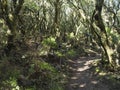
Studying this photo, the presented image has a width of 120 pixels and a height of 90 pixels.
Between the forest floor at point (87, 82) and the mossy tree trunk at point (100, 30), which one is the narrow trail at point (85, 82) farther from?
the mossy tree trunk at point (100, 30)

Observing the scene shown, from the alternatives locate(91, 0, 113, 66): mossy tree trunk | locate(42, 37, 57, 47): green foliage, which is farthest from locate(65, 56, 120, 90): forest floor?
locate(42, 37, 57, 47): green foliage

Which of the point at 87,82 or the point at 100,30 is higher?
the point at 100,30

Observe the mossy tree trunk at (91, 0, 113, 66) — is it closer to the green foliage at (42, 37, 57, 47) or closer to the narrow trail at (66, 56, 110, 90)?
the narrow trail at (66, 56, 110, 90)

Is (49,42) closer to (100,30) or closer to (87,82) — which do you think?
(100,30)

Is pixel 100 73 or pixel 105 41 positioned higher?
pixel 105 41

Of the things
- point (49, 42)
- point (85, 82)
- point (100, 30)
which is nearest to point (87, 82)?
point (85, 82)

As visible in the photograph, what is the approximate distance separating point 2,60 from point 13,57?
5.13ft

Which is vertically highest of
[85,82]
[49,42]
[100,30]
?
[100,30]

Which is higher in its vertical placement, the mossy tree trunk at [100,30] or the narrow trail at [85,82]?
the mossy tree trunk at [100,30]

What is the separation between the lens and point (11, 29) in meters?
11.5

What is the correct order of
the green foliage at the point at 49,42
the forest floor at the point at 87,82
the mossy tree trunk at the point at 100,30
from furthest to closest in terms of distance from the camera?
1. the green foliage at the point at 49,42
2. the mossy tree trunk at the point at 100,30
3. the forest floor at the point at 87,82

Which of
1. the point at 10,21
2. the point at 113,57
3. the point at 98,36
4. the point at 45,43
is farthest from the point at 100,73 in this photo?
the point at 10,21

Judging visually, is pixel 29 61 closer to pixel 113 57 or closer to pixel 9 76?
pixel 9 76

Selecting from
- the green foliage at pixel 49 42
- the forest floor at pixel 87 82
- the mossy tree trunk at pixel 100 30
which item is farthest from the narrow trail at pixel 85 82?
the green foliage at pixel 49 42
